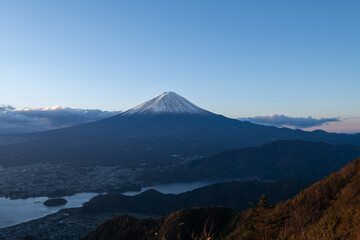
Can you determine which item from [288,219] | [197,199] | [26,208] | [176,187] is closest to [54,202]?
[26,208]

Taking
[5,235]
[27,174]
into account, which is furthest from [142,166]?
[5,235]

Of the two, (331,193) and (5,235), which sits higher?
(331,193)

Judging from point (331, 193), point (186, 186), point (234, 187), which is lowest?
point (186, 186)

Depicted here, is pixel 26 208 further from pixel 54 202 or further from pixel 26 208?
pixel 54 202

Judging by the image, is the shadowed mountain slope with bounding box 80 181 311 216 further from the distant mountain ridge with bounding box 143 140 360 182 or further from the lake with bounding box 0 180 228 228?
the distant mountain ridge with bounding box 143 140 360 182

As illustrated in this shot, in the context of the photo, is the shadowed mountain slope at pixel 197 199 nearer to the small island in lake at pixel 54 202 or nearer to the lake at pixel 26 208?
the lake at pixel 26 208

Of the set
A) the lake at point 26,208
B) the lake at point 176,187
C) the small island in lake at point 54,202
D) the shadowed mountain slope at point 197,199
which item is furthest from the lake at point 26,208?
the shadowed mountain slope at point 197,199

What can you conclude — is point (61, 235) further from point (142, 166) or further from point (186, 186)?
point (142, 166)

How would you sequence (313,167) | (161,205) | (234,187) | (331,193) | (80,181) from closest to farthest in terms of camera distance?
(331,193) → (161,205) → (234,187) → (80,181) → (313,167)
